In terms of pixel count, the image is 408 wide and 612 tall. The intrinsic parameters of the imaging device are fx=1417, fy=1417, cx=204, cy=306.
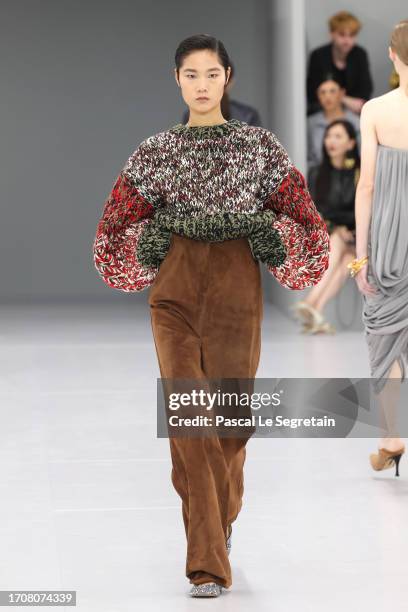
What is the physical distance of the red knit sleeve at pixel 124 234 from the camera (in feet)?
12.8

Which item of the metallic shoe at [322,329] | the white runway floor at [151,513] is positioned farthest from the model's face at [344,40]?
the white runway floor at [151,513]

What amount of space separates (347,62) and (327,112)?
0.40 m

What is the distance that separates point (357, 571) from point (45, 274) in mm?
10683

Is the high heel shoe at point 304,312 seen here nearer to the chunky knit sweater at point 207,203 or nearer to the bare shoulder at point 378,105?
the bare shoulder at point 378,105

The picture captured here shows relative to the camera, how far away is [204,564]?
12.5 ft

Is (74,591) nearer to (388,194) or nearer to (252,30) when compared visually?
(388,194)

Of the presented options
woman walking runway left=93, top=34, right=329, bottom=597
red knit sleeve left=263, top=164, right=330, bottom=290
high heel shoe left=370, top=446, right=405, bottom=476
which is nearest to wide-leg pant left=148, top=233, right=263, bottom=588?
woman walking runway left=93, top=34, right=329, bottom=597

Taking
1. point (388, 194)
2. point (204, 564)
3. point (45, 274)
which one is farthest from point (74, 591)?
point (45, 274)

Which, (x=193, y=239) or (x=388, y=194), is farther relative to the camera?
(x=388, y=194)

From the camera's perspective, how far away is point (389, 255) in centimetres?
537

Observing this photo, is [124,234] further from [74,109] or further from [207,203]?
[74,109]

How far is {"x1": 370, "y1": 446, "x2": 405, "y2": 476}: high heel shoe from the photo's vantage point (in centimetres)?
555

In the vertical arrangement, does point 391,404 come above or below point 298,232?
below

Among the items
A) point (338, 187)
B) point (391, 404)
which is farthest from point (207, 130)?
point (338, 187)
